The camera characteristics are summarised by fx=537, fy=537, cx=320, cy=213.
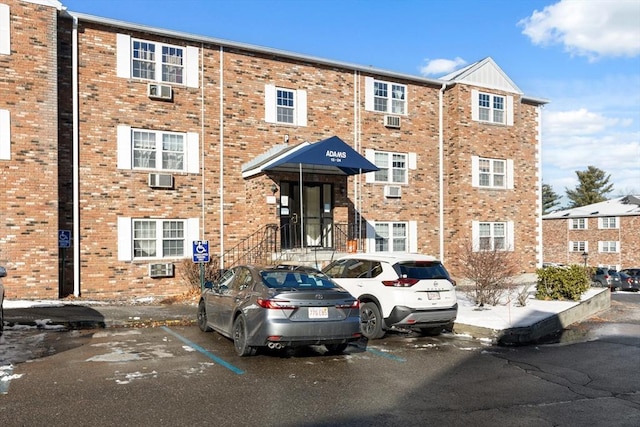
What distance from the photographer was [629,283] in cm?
3509

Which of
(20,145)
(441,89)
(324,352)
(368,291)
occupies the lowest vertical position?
(324,352)

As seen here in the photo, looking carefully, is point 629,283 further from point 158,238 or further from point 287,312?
point 287,312

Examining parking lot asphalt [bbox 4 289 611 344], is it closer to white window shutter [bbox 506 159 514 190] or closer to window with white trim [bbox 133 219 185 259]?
window with white trim [bbox 133 219 185 259]

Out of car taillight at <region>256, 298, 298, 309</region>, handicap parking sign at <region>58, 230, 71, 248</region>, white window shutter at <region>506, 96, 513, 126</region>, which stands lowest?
car taillight at <region>256, 298, 298, 309</region>

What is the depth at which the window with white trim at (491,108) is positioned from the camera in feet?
73.7

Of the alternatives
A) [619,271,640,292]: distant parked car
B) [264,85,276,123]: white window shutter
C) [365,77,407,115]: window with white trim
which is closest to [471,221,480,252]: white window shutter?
[365,77,407,115]: window with white trim

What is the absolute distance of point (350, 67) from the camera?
1991 centimetres

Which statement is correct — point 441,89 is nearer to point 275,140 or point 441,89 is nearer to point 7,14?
point 275,140

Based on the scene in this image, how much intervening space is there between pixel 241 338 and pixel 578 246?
52360 millimetres

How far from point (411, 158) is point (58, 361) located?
16.3 m

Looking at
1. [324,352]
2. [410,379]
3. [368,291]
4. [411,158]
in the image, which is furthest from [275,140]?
[410,379]

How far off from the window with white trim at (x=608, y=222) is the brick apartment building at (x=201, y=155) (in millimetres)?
33087

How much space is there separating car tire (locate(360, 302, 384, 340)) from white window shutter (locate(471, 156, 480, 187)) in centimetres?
1359

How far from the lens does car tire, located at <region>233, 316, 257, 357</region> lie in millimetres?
A: 7950
